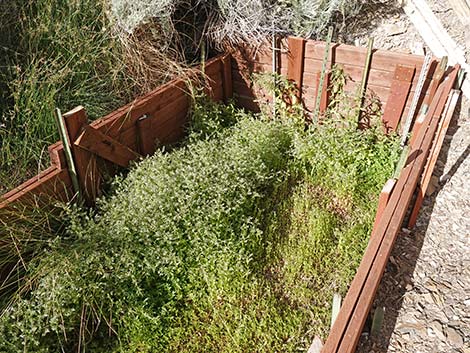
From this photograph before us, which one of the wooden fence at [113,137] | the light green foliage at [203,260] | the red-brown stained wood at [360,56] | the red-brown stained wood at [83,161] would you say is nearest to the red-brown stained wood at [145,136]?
the wooden fence at [113,137]

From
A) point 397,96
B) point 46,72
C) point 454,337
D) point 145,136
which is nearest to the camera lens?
point 454,337

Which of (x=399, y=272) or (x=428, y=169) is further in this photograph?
(x=428, y=169)

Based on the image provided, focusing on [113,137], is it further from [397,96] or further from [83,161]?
[397,96]

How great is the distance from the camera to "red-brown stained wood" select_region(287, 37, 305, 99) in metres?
3.89

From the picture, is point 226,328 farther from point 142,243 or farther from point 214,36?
point 214,36

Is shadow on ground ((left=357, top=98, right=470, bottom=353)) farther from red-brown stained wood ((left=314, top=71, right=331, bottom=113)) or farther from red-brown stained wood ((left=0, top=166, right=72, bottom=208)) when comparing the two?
red-brown stained wood ((left=0, top=166, right=72, bottom=208))

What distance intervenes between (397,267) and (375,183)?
3.36 ft

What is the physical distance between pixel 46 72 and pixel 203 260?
1941mm

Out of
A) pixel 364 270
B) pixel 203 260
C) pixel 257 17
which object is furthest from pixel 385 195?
pixel 257 17


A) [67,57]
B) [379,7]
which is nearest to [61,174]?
[67,57]

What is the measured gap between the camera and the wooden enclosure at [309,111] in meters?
2.28

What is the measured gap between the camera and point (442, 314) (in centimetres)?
247

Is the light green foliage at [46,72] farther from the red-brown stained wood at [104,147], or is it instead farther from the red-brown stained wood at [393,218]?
the red-brown stained wood at [393,218]

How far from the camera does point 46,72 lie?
3279 mm
